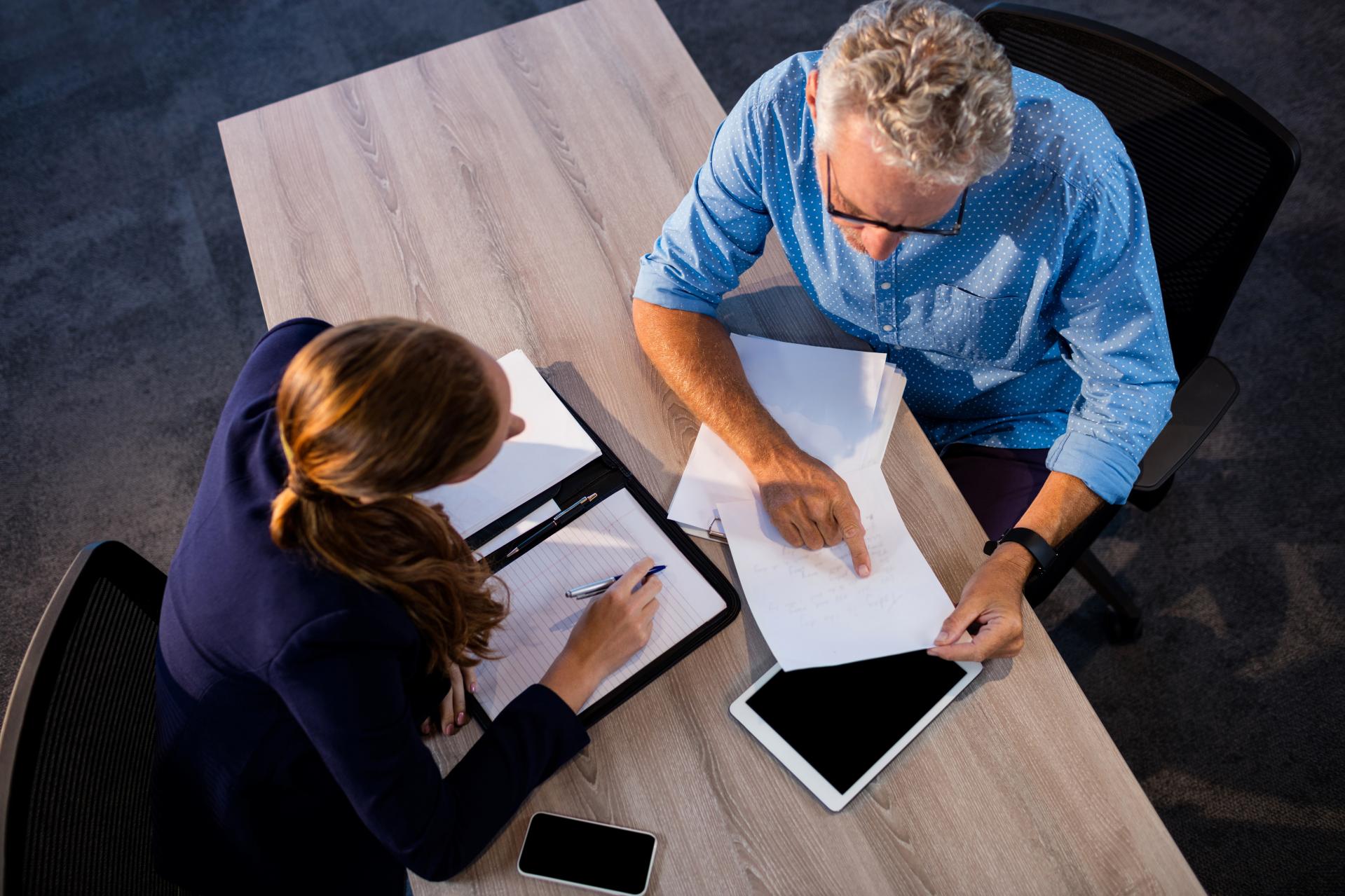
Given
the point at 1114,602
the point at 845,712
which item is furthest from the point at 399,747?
the point at 1114,602

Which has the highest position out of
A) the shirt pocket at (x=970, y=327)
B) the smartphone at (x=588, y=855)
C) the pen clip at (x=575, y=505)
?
the shirt pocket at (x=970, y=327)

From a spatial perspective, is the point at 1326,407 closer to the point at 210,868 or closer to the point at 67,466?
the point at 210,868

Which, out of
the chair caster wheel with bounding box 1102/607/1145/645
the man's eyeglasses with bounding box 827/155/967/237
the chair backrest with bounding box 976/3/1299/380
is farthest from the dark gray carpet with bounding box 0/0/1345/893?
the chair backrest with bounding box 976/3/1299/380

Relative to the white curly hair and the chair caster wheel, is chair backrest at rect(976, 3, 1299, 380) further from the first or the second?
the chair caster wheel

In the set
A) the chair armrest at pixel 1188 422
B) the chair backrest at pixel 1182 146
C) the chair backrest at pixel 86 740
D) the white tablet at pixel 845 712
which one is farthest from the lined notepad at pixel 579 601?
the chair backrest at pixel 1182 146

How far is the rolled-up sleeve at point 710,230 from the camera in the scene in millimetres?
1224

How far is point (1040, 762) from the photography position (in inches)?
38.4

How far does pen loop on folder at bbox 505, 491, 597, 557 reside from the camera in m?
1.13

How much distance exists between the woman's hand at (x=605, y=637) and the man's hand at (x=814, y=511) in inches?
7.1

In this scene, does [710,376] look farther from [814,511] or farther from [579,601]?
[579,601]

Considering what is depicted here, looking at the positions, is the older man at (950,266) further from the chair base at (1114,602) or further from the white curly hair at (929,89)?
the chair base at (1114,602)

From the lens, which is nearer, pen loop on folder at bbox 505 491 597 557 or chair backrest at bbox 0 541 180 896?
chair backrest at bbox 0 541 180 896

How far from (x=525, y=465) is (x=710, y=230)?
1.36 ft

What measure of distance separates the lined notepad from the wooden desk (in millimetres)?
45
